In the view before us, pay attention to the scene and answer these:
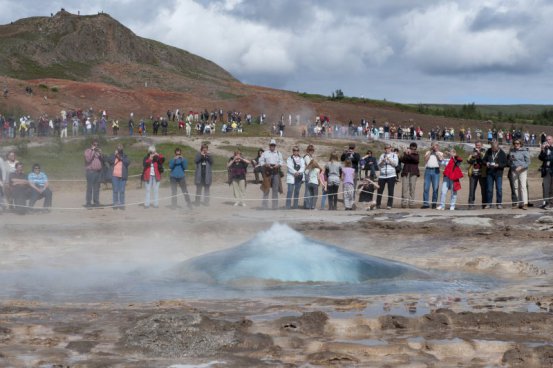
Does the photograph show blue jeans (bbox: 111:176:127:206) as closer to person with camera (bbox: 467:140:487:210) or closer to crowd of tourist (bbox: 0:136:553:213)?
crowd of tourist (bbox: 0:136:553:213)

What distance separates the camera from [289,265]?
390 inches

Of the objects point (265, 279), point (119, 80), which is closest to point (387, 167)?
point (265, 279)

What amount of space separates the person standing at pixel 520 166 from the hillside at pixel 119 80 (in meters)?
43.9

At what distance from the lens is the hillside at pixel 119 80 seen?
64.6 metres

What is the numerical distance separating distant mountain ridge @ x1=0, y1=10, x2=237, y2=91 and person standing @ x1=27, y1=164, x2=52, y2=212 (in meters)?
68.5

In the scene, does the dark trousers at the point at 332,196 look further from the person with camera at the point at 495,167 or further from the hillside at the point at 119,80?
the hillside at the point at 119,80

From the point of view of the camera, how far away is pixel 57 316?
25.3ft

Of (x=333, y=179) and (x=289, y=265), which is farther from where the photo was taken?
(x=333, y=179)

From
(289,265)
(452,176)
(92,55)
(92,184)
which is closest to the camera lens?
(289,265)

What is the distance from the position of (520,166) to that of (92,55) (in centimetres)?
8689

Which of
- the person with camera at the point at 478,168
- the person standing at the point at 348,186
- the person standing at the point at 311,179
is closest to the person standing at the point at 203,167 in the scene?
the person standing at the point at 311,179

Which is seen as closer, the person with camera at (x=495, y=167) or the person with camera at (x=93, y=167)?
the person with camera at (x=495, y=167)

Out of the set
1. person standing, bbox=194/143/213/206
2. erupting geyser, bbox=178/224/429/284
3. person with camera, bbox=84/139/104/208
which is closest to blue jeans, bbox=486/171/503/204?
person standing, bbox=194/143/213/206

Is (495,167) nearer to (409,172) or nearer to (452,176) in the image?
(452,176)
